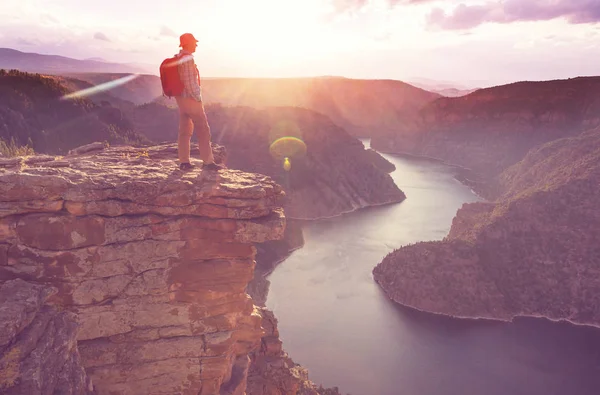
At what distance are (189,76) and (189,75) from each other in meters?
0.03

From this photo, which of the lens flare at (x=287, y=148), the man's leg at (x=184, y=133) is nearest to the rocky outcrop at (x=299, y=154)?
the lens flare at (x=287, y=148)

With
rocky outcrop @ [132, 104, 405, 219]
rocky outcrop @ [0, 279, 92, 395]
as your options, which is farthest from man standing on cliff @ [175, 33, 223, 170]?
rocky outcrop @ [132, 104, 405, 219]

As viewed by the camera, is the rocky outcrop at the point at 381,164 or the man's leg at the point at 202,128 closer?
the man's leg at the point at 202,128

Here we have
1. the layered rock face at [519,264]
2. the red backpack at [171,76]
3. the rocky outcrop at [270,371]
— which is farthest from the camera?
the layered rock face at [519,264]

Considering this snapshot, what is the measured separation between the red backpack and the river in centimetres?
3687

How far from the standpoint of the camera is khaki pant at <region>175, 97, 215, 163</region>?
1305 cm

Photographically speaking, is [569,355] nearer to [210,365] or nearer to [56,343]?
[210,365]

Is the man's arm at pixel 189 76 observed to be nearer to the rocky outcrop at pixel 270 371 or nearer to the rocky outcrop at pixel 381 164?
the rocky outcrop at pixel 270 371

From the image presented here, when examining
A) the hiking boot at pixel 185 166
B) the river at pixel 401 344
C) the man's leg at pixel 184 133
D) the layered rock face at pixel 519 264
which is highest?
the man's leg at pixel 184 133

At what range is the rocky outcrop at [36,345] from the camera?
877 cm

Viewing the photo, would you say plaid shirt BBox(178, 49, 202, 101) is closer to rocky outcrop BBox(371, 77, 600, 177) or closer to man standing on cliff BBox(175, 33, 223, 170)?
man standing on cliff BBox(175, 33, 223, 170)

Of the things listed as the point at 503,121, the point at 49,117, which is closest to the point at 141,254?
the point at 49,117

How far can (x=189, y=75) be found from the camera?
12.8 metres

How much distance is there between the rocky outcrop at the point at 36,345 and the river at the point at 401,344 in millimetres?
35747
